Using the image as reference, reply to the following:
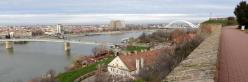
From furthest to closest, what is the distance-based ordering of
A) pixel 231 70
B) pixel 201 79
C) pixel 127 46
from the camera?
1. pixel 127 46
2. pixel 231 70
3. pixel 201 79

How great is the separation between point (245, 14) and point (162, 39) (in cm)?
2979

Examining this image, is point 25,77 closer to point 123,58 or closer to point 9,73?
point 9,73

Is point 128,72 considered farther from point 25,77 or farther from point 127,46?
point 127,46

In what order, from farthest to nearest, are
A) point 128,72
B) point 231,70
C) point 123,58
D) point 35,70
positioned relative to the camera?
point 35,70, point 123,58, point 128,72, point 231,70

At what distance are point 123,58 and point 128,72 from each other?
2.02 m

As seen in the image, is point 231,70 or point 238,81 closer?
point 238,81

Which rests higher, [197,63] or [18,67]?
[197,63]

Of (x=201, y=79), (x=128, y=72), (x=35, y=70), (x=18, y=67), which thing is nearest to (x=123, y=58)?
(x=128, y=72)

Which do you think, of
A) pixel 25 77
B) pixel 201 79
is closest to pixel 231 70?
pixel 201 79

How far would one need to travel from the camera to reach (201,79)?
294 centimetres

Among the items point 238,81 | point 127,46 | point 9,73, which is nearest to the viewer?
point 238,81

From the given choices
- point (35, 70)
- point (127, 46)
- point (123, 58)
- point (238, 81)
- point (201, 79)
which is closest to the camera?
point (201, 79)

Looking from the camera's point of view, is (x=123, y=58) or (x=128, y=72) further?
(x=123, y=58)

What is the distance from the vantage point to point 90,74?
19.7 meters
